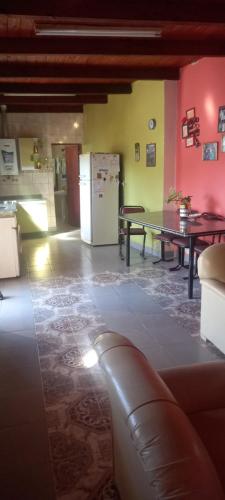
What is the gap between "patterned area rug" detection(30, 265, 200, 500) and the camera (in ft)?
6.24

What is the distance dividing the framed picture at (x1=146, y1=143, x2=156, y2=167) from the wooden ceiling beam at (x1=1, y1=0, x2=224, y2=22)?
107 inches

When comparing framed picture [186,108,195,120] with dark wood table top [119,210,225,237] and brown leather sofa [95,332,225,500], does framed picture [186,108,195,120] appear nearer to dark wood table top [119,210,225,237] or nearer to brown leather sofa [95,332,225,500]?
dark wood table top [119,210,225,237]

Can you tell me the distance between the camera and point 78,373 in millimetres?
2762

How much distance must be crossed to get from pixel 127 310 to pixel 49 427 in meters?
1.83

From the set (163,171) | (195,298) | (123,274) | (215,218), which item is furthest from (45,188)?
(195,298)

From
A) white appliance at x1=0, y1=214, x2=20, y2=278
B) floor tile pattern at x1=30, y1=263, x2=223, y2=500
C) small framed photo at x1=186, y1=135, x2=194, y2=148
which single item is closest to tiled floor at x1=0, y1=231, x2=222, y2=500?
floor tile pattern at x1=30, y1=263, x2=223, y2=500

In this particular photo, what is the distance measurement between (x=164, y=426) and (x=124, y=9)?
3187 mm

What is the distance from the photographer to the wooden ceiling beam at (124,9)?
3.04 m

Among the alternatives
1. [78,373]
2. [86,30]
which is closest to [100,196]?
[86,30]

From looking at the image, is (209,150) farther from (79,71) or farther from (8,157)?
(8,157)

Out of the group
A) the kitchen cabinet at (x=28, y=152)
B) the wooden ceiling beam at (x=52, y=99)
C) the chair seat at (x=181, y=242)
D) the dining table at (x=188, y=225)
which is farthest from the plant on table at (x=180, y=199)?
the kitchen cabinet at (x=28, y=152)

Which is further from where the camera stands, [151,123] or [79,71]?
[151,123]

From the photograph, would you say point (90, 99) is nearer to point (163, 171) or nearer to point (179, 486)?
point (163, 171)

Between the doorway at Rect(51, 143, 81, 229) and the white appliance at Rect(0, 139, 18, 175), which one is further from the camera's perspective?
the doorway at Rect(51, 143, 81, 229)
